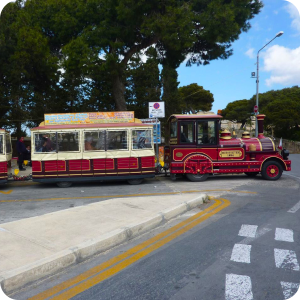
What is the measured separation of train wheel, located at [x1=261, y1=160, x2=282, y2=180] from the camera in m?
12.1

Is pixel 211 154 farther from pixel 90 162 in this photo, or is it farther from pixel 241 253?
pixel 241 253

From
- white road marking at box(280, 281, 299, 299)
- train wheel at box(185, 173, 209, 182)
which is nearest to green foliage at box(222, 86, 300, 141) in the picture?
train wheel at box(185, 173, 209, 182)

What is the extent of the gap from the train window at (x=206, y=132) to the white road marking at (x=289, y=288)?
27.8 ft

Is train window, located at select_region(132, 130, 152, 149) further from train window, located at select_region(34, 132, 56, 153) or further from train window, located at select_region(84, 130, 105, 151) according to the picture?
train window, located at select_region(34, 132, 56, 153)

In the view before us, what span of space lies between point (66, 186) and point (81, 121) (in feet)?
8.15

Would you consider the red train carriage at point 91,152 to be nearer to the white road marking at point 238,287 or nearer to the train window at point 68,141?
the train window at point 68,141

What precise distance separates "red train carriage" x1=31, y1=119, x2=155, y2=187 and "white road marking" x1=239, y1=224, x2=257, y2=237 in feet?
20.2

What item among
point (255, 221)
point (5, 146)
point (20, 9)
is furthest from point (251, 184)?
point (20, 9)

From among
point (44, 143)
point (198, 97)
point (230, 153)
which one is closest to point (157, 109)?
point (230, 153)

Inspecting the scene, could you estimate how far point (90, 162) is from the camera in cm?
1158

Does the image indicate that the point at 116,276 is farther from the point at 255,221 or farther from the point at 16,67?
the point at 16,67

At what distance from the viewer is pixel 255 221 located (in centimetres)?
639

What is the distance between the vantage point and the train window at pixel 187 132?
39.4 feet

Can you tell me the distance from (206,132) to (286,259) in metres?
7.88
